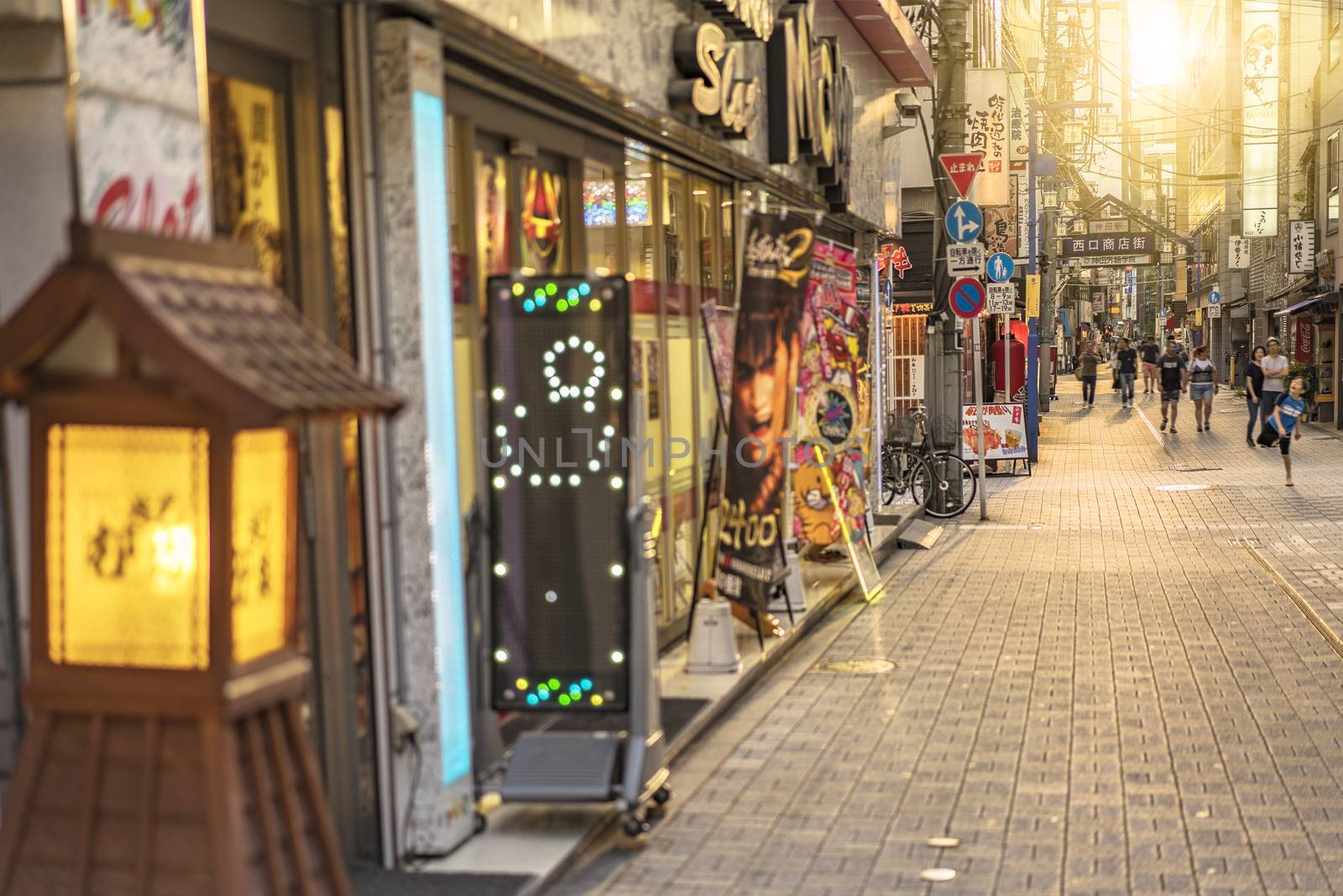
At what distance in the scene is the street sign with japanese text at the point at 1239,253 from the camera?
56153mm

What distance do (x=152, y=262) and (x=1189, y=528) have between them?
1634 cm

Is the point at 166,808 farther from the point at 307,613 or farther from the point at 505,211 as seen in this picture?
the point at 505,211

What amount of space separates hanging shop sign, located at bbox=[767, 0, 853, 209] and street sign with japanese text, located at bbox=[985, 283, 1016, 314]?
13.2 meters

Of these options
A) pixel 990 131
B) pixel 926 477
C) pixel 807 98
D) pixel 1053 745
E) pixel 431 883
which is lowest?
pixel 1053 745

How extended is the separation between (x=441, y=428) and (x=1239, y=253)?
55297mm

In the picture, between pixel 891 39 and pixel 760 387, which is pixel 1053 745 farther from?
pixel 891 39

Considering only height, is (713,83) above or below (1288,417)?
above

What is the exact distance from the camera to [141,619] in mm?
3270

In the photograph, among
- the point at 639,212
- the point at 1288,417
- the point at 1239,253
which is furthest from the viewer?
the point at 1239,253

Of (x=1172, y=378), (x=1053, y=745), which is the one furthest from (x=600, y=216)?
(x=1172, y=378)

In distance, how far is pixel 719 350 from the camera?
34.4ft

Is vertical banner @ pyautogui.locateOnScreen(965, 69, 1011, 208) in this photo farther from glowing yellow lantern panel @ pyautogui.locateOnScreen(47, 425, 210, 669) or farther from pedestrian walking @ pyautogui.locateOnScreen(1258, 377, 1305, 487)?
glowing yellow lantern panel @ pyautogui.locateOnScreen(47, 425, 210, 669)

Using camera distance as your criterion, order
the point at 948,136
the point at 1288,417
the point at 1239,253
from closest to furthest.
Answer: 1. the point at 948,136
2. the point at 1288,417
3. the point at 1239,253

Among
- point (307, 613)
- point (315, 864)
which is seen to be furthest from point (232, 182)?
point (315, 864)
